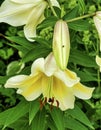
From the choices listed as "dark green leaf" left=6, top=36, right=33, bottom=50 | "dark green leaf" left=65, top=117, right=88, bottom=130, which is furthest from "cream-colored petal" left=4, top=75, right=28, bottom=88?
"dark green leaf" left=65, top=117, right=88, bottom=130

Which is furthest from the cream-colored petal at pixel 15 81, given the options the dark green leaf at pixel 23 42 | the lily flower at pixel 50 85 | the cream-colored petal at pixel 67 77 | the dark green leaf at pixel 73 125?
the dark green leaf at pixel 73 125

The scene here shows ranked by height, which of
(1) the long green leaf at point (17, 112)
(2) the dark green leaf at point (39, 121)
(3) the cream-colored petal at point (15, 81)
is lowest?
(2) the dark green leaf at point (39, 121)

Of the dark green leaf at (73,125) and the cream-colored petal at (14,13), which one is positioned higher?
the cream-colored petal at (14,13)

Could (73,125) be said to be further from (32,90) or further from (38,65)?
(38,65)

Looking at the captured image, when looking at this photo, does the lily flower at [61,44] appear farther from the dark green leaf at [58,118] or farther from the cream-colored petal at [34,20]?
the dark green leaf at [58,118]

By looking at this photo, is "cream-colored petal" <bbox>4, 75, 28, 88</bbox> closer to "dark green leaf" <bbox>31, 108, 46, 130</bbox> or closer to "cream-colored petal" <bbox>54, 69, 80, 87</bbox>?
"cream-colored petal" <bbox>54, 69, 80, 87</bbox>

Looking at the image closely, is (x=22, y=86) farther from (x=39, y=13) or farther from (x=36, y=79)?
(x=39, y=13)
